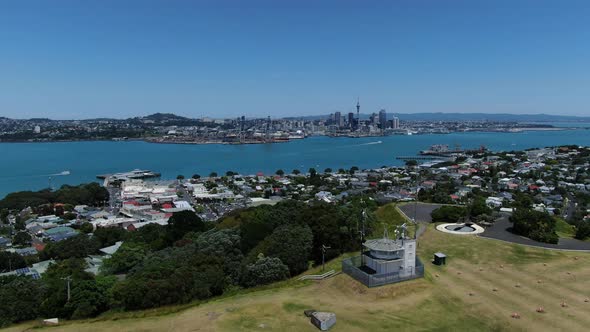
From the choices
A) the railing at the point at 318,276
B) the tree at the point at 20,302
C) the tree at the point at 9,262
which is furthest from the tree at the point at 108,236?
the railing at the point at 318,276

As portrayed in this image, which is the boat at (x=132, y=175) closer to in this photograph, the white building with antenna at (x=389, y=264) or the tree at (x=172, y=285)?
the tree at (x=172, y=285)

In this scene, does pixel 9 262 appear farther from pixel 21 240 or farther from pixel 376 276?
pixel 376 276

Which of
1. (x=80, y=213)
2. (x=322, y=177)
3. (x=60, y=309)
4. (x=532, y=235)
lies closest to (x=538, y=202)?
(x=532, y=235)

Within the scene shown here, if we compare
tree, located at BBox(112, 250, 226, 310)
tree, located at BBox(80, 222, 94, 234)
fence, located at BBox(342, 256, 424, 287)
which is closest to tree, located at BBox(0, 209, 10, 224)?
tree, located at BBox(80, 222, 94, 234)

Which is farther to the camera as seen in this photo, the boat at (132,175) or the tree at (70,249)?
the boat at (132,175)

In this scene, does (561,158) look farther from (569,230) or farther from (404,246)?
(404,246)

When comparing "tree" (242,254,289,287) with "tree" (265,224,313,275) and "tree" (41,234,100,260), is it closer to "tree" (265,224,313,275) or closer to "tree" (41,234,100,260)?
"tree" (265,224,313,275)

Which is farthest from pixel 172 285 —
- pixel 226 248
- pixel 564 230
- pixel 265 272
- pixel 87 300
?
pixel 564 230
